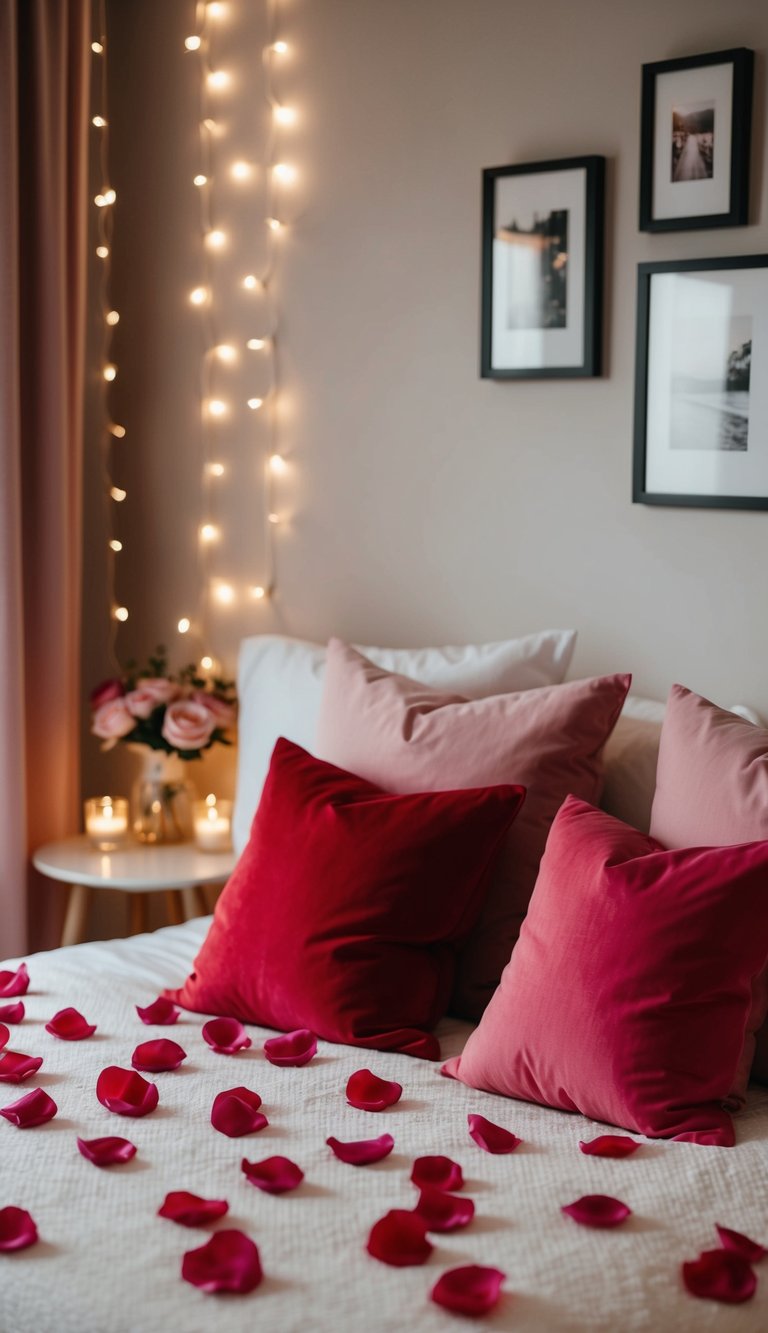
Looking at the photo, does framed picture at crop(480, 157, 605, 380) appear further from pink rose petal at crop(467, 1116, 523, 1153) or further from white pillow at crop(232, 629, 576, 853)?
pink rose petal at crop(467, 1116, 523, 1153)

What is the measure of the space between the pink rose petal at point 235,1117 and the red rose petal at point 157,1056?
155mm

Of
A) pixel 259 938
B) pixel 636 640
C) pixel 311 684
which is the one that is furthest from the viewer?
pixel 311 684

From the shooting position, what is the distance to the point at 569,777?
208 cm

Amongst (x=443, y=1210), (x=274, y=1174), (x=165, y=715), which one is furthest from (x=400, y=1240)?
(x=165, y=715)

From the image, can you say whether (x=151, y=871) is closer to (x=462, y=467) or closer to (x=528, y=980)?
(x=462, y=467)

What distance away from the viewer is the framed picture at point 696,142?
221 cm

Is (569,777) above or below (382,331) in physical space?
below

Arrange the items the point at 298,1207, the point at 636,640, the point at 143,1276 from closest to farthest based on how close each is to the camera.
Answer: the point at 143,1276 → the point at 298,1207 → the point at 636,640

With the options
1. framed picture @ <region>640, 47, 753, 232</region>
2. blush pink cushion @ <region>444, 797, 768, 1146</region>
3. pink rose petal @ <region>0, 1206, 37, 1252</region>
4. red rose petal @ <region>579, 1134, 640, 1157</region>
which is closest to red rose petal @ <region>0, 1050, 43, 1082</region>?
pink rose petal @ <region>0, 1206, 37, 1252</region>

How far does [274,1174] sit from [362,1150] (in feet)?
0.38

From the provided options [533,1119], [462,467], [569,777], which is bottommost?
[533,1119]

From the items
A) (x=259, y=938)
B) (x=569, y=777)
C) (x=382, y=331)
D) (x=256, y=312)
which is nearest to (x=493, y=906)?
(x=569, y=777)

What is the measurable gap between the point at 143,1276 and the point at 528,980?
2.07 feet

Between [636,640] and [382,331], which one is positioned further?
[382,331]
